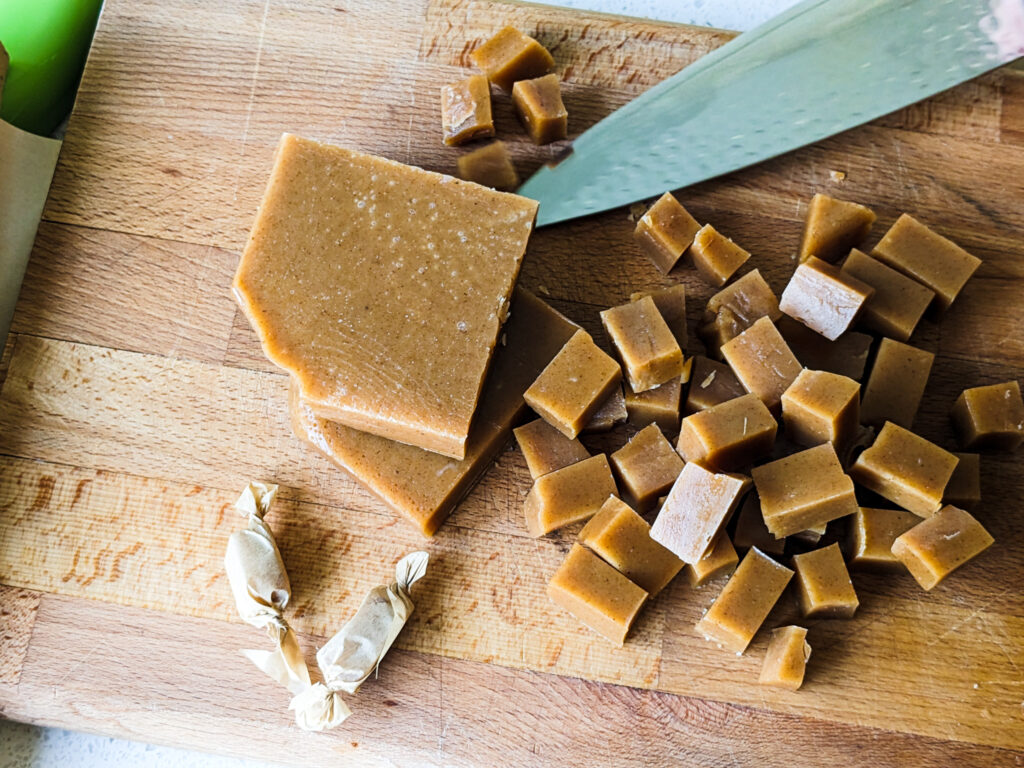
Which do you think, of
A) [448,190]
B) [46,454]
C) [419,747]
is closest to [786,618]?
[419,747]

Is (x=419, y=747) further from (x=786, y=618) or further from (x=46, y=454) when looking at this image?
(x=46, y=454)

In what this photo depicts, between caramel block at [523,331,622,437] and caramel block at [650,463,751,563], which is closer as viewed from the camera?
caramel block at [650,463,751,563]

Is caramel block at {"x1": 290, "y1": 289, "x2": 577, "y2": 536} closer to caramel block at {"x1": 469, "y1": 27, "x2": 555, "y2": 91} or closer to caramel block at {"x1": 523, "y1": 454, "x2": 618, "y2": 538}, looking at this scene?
caramel block at {"x1": 523, "y1": 454, "x2": 618, "y2": 538}

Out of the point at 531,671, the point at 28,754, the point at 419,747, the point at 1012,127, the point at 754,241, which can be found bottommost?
the point at 28,754

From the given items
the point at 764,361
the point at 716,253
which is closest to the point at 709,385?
the point at 764,361

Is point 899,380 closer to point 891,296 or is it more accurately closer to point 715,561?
point 891,296

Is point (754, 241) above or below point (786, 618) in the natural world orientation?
above

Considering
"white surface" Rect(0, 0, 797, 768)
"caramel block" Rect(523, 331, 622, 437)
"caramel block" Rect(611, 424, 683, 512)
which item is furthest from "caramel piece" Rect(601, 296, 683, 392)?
"white surface" Rect(0, 0, 797, 768)
